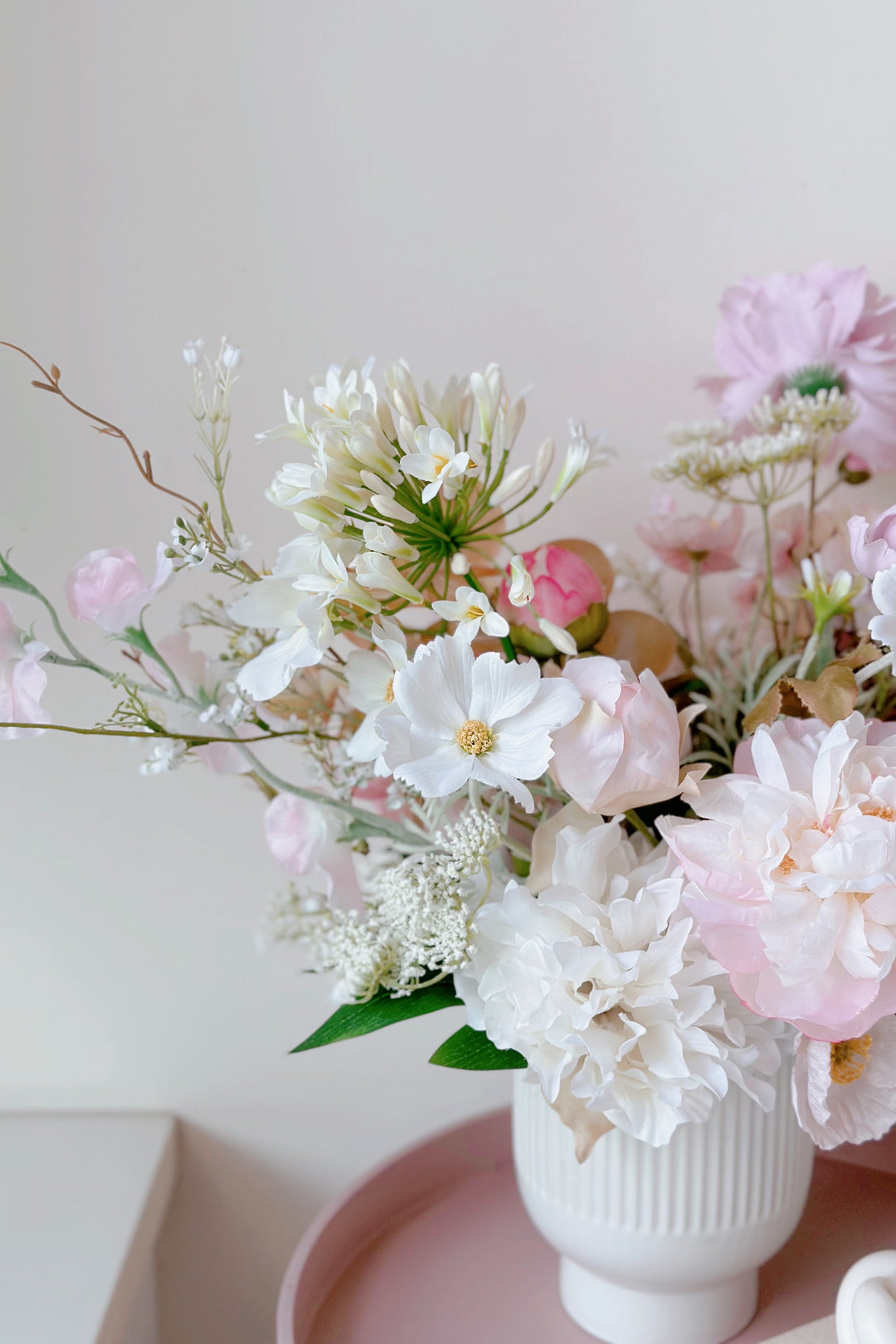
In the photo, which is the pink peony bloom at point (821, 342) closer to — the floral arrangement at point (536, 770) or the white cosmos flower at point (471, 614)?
the floral arrangement at point (536, 770)

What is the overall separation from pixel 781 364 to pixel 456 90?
12.9 inches

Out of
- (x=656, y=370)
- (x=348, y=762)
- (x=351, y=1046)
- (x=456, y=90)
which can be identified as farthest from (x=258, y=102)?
(x=351, y=1046)

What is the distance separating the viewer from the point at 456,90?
2.66 feet

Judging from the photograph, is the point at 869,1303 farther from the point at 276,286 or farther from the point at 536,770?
the point at 276,286

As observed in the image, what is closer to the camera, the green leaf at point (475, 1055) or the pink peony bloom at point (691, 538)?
the green leaf at point (475, 1055)

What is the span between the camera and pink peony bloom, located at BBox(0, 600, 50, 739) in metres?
0.52

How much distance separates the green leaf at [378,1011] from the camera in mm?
583

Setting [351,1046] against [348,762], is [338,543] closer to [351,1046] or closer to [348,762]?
[348,762]

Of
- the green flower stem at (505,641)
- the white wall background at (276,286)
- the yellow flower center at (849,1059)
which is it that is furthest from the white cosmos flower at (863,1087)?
the white wall background at (276,286)

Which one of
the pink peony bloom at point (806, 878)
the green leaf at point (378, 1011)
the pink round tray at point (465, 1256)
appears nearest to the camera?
the pink peony bloom at point (806, 878)

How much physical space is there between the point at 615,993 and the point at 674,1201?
188mm

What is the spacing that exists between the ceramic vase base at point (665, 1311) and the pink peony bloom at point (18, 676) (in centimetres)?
50

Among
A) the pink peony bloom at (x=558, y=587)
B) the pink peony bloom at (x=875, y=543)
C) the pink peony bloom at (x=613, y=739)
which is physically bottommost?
the pink peony bloom at (x=613, y=739)

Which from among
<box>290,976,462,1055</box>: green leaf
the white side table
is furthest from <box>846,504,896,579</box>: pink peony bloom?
the white side table
